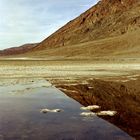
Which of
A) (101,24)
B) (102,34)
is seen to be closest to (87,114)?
(102,34)

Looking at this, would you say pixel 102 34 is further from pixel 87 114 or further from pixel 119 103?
pixel 87 114

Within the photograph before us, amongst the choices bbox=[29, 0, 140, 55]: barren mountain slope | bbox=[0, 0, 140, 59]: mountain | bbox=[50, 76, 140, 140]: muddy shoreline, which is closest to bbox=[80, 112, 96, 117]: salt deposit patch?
bbox=[50, 76, 140, 140]: muddy shoreline

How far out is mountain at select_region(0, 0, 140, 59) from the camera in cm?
9512

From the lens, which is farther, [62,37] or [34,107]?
[62,37]

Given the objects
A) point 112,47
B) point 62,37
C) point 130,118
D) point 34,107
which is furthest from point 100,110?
point 62,37

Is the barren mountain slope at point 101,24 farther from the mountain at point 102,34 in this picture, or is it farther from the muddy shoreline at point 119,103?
the muddy shoreline at point 119,103

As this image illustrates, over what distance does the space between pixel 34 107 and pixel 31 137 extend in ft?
12.6

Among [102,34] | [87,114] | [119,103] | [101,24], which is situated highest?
[101,24]

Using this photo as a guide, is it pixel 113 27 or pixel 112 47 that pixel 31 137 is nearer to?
pixel 112 47

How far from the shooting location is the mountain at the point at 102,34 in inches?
3745

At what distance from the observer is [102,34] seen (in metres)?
115

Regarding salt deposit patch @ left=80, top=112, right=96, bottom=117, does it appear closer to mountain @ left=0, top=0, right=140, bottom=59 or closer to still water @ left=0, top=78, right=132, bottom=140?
still water @ left=0, top=78, right=132, bottom=140

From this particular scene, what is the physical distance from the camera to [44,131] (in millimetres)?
7125

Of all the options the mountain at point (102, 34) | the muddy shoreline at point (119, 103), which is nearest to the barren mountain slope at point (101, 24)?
the mountain at point (102, 34)
